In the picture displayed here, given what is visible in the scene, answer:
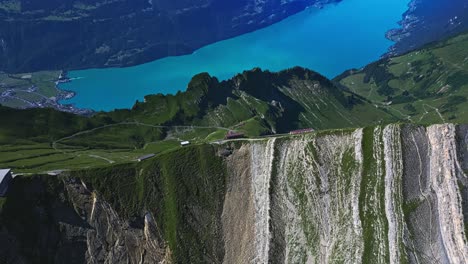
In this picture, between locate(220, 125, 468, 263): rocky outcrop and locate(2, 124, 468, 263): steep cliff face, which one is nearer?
locate(220, 125, 468, 263): rocky outcrop

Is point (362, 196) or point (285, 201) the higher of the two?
point (362, 196)

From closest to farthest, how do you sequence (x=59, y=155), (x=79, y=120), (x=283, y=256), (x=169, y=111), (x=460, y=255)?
1. (x=460, y=255)
2. (x=283, y=256)
3. (x=59, y=155)
4. (x=79, y=120)
5. (x=169, y=111)

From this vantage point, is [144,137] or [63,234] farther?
[144,137]

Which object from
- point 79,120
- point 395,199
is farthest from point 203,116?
point 395,199

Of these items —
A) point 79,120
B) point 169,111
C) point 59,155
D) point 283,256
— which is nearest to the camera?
point 283,256

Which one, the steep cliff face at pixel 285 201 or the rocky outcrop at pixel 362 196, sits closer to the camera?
the rocky outcrop at pixel 362 196

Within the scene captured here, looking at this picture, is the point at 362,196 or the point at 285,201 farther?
the point at 285,201

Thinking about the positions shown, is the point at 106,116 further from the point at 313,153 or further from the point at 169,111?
the point at 313,153

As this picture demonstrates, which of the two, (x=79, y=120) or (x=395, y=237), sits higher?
(x=79, y=120)
